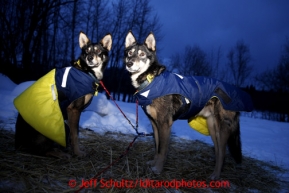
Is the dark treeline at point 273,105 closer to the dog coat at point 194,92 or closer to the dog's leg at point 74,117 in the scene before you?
the dog coat at point 194,92

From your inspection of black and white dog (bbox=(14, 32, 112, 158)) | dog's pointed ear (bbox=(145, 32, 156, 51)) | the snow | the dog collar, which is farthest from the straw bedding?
dog's pointed ear (bbox=(145, 32, 156, 51))

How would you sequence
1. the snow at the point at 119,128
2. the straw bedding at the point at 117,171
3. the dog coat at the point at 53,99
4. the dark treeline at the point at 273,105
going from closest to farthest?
the straw bedding at the point at 117,171 < the dog coat at the point at 53,99 < the snow at the point at 119,128 < the dark treeline at the point at 273,105

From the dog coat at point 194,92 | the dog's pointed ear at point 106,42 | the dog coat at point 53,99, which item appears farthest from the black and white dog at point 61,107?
the dog coat at point 194,92

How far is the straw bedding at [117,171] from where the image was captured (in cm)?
243

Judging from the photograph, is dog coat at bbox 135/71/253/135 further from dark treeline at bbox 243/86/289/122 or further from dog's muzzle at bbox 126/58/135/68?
dark treeline at bbox 243/86/289/122

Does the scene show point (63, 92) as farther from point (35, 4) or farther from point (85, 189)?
point (35, 4)

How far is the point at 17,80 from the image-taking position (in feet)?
52.7

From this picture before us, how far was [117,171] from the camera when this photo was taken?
2.98m

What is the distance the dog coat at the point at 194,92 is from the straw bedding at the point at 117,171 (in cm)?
107

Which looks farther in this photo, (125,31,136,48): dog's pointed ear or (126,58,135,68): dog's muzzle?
(125,31,136,48): dog's pointed ear

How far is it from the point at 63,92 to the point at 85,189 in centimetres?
173

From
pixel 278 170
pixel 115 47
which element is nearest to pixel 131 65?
pixel 278 170

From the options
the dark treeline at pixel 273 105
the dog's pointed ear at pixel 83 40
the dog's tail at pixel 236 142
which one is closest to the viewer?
the dog's tail at pixel 236 142

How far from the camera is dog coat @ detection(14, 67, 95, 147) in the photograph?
2.96m
